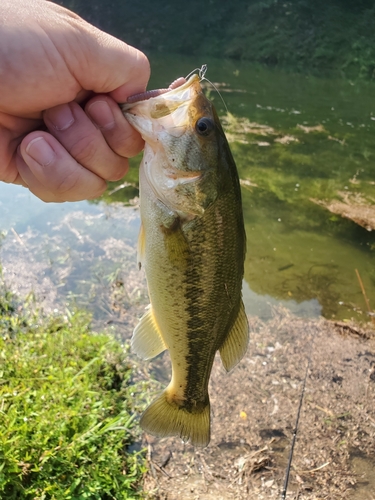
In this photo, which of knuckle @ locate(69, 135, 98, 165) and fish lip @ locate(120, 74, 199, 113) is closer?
fish lip @ locate(120, 74, 199, 113)

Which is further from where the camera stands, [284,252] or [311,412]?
[284,252]

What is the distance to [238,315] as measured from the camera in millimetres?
2221

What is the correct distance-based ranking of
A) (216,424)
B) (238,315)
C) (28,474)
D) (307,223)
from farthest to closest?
(307,223) → (216,424) → (28,474) → (238,315)

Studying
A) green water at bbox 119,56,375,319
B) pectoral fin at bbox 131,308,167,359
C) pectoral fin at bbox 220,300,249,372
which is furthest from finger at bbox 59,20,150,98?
green water at bbox 119,56,375,319

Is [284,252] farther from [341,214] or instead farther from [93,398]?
[93,398]

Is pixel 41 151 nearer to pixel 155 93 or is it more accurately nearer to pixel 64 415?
pixel 155 93

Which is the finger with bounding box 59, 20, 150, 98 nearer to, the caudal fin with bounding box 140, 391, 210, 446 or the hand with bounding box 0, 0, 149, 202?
the hand with bounding box 0, 0, 149, 202

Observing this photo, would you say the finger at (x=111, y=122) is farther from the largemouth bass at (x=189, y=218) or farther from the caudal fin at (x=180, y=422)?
the caudal fin at (x=180, y=422)

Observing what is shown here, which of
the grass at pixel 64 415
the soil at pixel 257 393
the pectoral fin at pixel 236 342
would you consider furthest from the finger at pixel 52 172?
the soil at pixel 257 393

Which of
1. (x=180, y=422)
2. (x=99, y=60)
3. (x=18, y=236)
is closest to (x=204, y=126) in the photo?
(x=99, y=60)

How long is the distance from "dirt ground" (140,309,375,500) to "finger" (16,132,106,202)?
246cm

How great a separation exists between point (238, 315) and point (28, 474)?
5.68 ft

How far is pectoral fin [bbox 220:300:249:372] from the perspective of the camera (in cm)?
223

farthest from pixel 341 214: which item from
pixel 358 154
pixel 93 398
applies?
pixel 93 398
